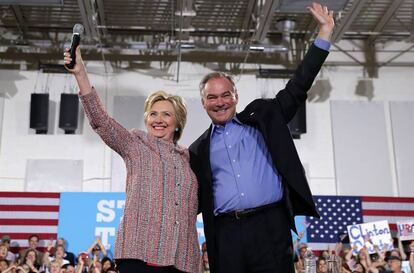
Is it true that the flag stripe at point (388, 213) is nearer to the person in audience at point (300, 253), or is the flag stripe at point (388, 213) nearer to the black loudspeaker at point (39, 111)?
the person in audience at point (300, 253)

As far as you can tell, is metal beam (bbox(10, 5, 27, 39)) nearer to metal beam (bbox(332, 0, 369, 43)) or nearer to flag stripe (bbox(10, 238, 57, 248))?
flag stripe (bbox(10, 238, 57, 248))

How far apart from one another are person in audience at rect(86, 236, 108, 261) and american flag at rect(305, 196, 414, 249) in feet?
12.0

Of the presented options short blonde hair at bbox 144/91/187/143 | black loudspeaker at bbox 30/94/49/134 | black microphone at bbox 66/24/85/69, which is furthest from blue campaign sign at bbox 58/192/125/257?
black microphone at bbox 66/24/85/69

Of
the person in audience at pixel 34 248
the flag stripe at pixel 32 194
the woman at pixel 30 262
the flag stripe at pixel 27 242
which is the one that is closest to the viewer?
the woman at pixel 30 262

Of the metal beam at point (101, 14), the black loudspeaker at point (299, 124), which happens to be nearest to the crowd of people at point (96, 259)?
the black loudspeaker at point (299, 124)

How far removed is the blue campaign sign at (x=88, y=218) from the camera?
9.90 metres

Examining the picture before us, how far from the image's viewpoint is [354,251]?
9914 mm

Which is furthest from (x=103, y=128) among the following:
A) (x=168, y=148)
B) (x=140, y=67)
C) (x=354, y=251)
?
(x=140, y=67)

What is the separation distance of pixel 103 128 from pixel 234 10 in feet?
31.1

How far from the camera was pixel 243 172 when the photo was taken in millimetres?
2607

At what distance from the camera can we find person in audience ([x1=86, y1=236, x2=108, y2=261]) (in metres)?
9.49

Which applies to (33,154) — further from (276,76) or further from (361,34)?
(361,34)

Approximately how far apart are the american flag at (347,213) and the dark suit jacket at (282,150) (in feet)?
25.6

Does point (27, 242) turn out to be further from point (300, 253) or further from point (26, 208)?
point (300, 253)
